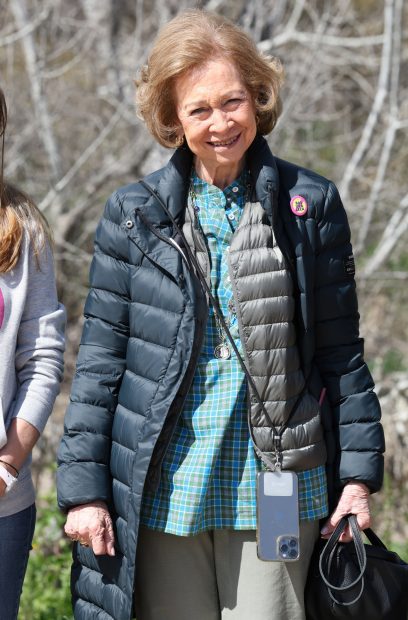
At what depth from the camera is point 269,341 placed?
8.35 ft

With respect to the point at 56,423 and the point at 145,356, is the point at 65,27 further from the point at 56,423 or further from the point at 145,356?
the point at 145,356

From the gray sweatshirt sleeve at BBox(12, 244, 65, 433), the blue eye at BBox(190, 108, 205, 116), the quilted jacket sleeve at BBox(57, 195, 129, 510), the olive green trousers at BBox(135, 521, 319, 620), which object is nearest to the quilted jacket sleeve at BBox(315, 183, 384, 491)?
the olive green trousers at BBox(135, 521, 319, 620)

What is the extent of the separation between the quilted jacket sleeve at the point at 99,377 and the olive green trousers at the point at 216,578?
0.22m

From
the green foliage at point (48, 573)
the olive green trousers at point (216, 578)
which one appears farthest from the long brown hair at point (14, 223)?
the green foliage at point (48, 573)

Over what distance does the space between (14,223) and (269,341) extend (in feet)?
2.36

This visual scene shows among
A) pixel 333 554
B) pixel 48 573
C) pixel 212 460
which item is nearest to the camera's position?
pixel 212 460

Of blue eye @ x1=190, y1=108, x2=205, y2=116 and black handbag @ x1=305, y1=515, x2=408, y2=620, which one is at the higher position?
blue eye @ x1=190, y1=108, x2=205, y2=116

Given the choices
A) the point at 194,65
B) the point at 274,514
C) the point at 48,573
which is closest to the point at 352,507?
the point at 274,514

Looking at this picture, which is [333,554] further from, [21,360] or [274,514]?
[21,360]

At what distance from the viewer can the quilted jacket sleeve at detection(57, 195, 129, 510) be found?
2609 mm

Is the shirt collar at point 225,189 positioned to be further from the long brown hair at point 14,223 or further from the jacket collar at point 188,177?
the long brown hair at point 14,223

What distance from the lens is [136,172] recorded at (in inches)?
216

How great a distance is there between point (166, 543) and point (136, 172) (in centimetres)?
321

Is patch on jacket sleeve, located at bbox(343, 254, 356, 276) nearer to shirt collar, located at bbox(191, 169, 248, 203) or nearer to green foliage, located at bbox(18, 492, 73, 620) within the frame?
shirt collar, located at bbox(191, 169, 248, 203)
